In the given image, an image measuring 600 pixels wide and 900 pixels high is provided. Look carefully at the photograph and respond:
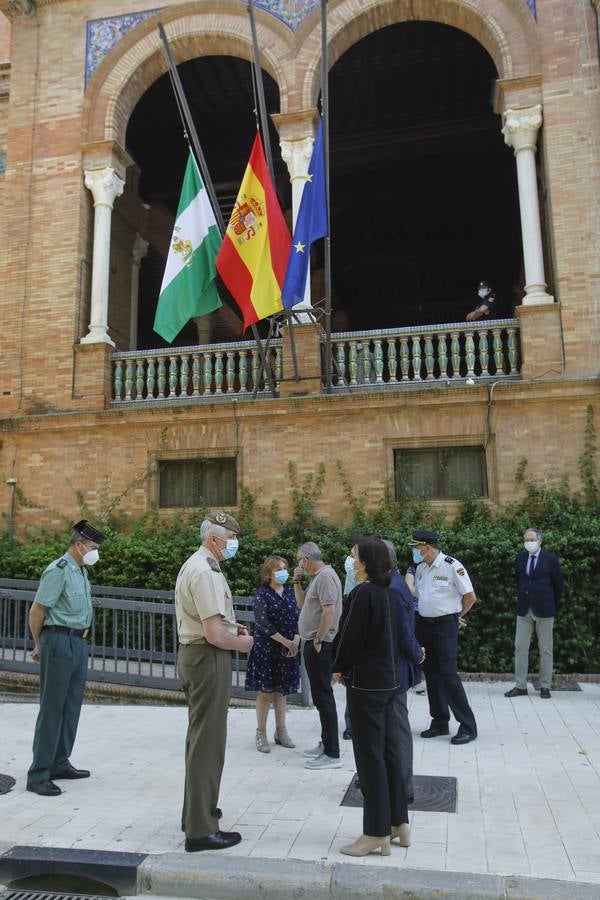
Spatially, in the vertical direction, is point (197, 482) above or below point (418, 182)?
below

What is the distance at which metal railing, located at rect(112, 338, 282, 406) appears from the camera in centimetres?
1255

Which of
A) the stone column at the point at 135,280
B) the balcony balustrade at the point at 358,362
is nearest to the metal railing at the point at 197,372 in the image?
the balcony balustrade at the point at 358,362

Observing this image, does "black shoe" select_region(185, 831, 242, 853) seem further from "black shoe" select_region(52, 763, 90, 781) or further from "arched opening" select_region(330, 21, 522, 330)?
"arched opening" select_region(330, 21, 522, 330)

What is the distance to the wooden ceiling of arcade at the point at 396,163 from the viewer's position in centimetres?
1517

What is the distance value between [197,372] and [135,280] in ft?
18.5

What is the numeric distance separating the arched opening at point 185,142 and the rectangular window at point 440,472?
7781mm

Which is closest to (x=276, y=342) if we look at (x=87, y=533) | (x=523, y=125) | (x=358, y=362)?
(x=358, y=362)

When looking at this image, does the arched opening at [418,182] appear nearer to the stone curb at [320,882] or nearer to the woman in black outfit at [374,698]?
the woman in black outfit at [374,698]

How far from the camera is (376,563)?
4.44 meters

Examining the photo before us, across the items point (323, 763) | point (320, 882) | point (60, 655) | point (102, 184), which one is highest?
point (102, 184)

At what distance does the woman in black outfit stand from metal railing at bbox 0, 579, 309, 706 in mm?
3887

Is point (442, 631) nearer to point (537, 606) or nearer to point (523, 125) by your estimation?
point (537, 606)

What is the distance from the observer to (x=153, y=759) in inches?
249

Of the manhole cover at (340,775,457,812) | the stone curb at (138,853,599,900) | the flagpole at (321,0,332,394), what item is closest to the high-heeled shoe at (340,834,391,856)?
the stone curb at (138,853,599,900)
